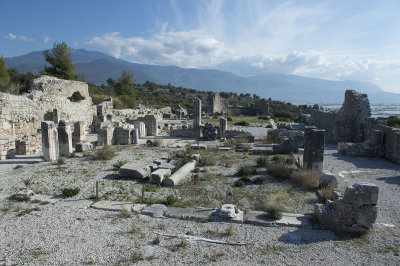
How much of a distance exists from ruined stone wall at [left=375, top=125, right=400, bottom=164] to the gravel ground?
5.95 meters

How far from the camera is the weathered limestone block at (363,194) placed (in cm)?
595

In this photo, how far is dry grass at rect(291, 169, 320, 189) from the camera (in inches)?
346

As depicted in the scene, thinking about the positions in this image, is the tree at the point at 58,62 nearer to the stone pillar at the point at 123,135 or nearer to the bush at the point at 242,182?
the stone pillar at the point at 123,135

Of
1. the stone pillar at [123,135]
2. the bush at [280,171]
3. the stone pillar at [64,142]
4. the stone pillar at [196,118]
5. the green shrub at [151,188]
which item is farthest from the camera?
the stone pillar at [196,118]

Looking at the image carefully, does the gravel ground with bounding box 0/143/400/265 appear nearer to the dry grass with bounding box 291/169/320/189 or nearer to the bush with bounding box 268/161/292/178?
the dry grass with bounding box 291/169/320/189

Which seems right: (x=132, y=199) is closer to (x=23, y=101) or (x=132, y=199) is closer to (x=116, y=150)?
(x=116, y=150)

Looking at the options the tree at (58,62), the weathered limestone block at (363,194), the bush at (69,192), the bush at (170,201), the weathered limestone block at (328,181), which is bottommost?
the bush at (170,201)

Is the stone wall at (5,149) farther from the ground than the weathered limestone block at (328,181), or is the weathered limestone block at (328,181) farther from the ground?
the stone wall at (5,149)

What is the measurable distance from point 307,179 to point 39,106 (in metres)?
18.1

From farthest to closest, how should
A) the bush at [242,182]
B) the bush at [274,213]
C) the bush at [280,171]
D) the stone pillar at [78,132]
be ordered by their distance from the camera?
1. the stone pillar at [78,132]
2. the bush at [280,171]
3. the bush at [242,182]
4. the bush at [274,213]

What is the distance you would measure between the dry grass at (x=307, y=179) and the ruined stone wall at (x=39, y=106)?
15.0m

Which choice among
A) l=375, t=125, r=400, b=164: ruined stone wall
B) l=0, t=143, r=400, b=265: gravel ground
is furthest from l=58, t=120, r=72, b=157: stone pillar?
l=375, t=125, r=400, b=164: ruined stone wall

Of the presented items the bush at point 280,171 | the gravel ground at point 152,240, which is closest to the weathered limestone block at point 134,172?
the gravel ground at point 152,240

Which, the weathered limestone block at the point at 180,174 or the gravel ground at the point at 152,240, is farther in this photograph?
the weathered limestone block at the point at 180,174
